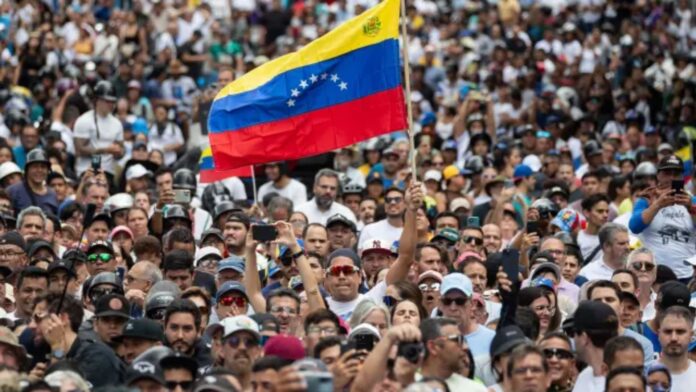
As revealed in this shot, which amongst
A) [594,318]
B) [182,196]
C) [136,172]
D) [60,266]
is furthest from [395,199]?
[594,318]

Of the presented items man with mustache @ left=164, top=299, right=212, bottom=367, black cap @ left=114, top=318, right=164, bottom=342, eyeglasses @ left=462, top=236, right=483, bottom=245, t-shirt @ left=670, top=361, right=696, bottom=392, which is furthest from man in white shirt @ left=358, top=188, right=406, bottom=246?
black cap @ left=114, top=318, right=164, bottom=342

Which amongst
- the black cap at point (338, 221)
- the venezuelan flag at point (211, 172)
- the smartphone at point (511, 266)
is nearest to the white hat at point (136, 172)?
the venezuelan flag at point (211, 172)

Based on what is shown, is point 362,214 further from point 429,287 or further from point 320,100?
point 429,287

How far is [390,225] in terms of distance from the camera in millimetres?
18703

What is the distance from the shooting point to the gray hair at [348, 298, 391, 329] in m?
13.1

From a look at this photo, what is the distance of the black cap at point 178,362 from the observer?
1170 centimetres

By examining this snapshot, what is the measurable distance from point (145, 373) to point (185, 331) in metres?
1.49

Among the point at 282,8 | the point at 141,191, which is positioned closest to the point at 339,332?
the point at 141,191

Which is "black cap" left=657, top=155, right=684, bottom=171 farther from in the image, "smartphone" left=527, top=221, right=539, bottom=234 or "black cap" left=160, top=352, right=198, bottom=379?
"black cap" left=160, top=352, right=198, bottom=379

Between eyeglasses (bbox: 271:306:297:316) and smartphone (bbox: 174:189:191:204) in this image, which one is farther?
smartphone (bbox: 174:189:191:204)

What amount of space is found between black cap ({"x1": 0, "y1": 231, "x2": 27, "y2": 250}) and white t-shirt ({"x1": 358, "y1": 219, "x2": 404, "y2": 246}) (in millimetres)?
3351

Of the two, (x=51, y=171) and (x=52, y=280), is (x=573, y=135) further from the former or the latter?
(x=52, y=280)

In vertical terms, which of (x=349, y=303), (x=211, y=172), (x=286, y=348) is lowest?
(x=286, y=348)

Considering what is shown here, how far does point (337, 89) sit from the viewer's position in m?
16.0
